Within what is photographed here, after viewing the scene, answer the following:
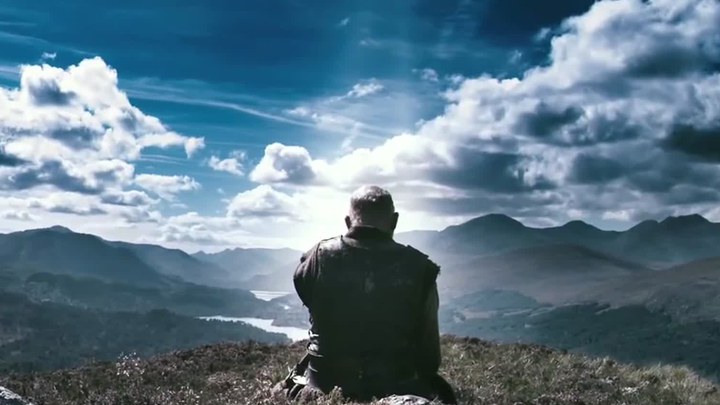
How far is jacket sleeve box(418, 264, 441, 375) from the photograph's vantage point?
35.0ft

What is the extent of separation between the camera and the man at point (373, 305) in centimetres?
1055

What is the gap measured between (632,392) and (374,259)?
8.79 metres

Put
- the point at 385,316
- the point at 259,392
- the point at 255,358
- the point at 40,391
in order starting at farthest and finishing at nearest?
1. the point at 255,358
2. the point at 40,391
3. the point at 259,392
4. the point at 385,316

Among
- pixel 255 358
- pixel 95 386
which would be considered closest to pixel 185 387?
pixel 95 386

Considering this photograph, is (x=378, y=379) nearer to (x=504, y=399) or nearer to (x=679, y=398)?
(x=504, y=399)

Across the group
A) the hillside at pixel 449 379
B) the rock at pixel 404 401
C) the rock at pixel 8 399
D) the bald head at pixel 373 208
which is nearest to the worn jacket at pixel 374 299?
the bald head at pixel 373 208

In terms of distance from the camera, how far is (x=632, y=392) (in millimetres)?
16062

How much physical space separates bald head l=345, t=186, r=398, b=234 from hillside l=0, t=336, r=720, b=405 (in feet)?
10.4

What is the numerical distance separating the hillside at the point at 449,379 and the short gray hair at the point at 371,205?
126 inches

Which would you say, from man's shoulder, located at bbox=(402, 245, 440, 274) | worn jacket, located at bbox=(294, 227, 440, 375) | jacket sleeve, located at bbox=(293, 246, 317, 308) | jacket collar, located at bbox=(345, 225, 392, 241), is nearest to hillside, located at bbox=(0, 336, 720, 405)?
worn jacket, located at bbox=(294, 227, 440, 375)

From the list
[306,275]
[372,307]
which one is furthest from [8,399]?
[372,307]

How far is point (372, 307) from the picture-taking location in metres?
10.6

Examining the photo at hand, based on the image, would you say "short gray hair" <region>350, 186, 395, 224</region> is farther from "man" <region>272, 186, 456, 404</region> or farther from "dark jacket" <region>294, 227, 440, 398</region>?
"dark jacket" <region>294, 227, 440, 398</region>

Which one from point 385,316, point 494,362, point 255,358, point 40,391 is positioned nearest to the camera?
point 385,316
